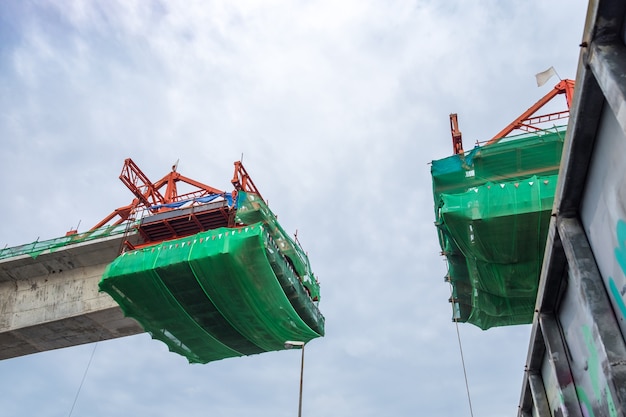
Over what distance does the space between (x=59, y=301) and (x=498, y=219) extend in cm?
1955

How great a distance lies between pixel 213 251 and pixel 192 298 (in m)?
3.00

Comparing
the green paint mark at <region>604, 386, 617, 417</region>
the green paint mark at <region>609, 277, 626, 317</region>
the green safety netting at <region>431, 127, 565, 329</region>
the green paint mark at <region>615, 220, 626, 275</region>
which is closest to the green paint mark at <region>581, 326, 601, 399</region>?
the green paint mark at <region>604, 386, 617, 417</region>

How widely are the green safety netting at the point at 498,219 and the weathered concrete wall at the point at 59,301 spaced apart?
1515 centimetres

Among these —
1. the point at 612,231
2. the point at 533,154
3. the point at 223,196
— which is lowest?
the point at 612,231

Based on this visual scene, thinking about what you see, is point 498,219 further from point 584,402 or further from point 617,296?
point 617,296

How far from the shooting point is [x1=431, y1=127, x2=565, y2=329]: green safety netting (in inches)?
615

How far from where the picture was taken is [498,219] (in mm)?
15617

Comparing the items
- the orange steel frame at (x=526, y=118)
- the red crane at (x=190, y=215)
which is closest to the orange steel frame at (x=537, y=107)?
the orange steel frame at (x=526, y=118)

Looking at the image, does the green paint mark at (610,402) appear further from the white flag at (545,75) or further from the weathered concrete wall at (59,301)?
the weathered concrete wall at (59,301)

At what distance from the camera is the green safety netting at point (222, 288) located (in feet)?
62.8

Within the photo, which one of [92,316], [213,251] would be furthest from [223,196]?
[92,316]

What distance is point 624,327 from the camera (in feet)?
13.9

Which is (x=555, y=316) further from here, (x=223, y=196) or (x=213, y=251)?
(x=223, y=196)

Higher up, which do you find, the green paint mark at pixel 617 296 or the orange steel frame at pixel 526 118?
the orange steel frame at pixel 526 118
